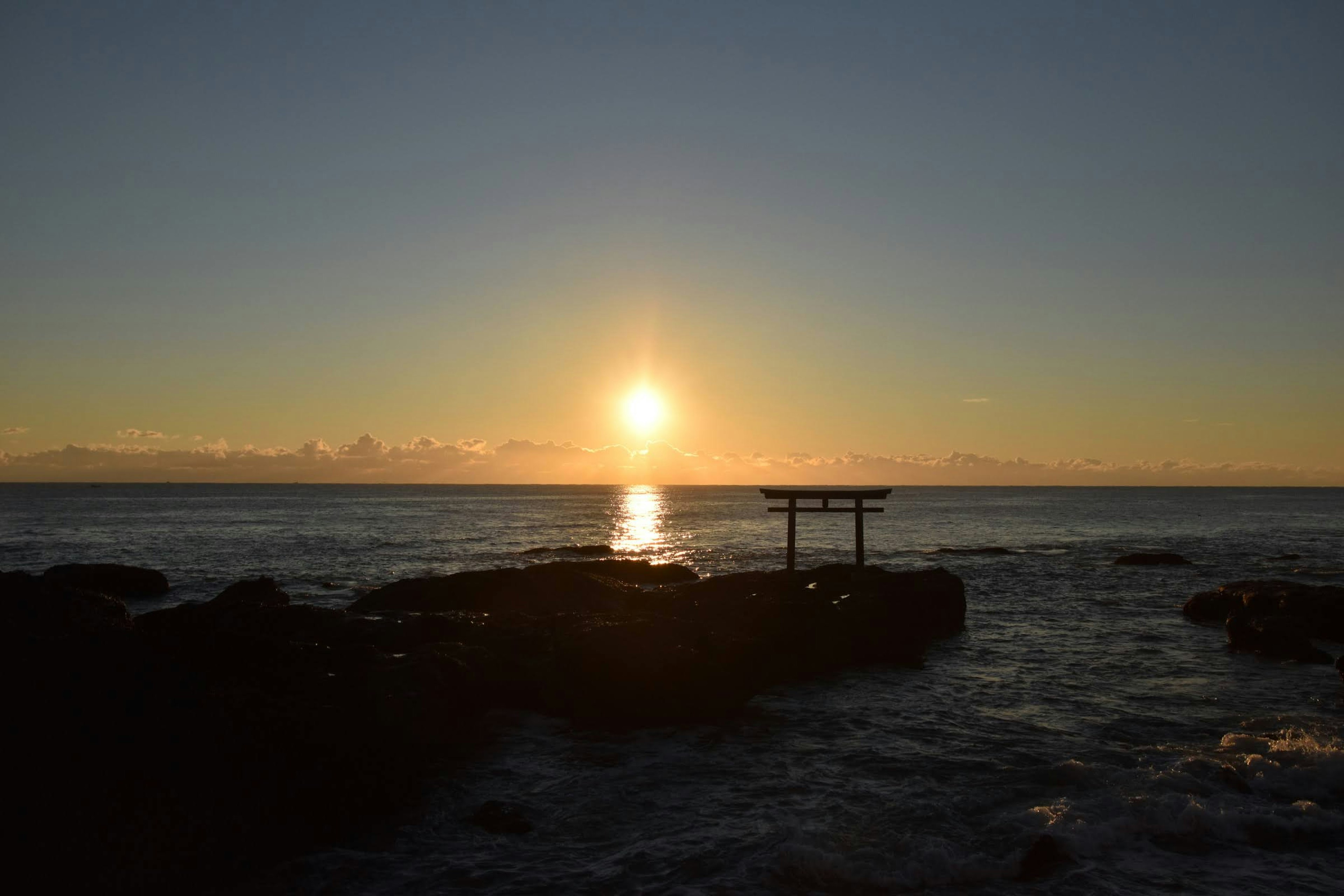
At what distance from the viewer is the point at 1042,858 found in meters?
9.22

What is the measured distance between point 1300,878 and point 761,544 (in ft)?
176

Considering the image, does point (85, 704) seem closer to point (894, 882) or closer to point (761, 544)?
point (894, 882)

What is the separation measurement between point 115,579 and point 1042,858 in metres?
34.5

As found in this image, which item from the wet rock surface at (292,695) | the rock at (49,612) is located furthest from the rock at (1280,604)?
the rock at (49,612)

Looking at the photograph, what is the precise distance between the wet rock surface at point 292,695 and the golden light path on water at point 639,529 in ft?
129

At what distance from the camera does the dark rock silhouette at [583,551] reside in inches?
2095

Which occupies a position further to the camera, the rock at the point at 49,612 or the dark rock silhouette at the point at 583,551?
the dark rock silhouette at the point at 583,551

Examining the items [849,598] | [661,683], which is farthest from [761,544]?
[661,683]

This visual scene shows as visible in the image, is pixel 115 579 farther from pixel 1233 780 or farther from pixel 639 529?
pixel 639 529

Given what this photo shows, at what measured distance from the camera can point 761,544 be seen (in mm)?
62375

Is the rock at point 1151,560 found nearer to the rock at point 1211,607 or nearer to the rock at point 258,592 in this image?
the rock at point 1211,607

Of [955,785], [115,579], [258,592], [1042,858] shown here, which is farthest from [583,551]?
[1042,858]

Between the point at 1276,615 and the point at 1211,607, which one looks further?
the point at 1211,607

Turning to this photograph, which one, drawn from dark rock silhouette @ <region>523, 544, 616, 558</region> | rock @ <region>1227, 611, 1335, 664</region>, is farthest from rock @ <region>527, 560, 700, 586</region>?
dark rock silhouette @ <region>523, 544, 616, 558</region>
